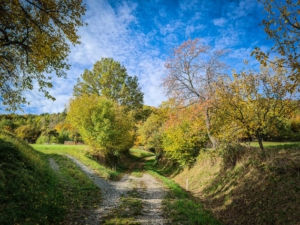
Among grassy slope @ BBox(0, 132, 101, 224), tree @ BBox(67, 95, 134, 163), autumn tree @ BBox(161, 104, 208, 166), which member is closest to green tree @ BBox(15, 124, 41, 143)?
tree @ BBox(67, 95, 134, 163)

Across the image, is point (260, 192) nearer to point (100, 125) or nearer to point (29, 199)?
point (29, 199)

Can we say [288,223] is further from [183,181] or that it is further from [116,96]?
[116,96]

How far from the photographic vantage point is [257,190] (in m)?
8.79

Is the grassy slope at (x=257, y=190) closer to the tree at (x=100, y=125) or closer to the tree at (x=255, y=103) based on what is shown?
the tree at (x=255, y=103)

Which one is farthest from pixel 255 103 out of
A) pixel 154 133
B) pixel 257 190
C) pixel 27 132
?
pixel 27 132

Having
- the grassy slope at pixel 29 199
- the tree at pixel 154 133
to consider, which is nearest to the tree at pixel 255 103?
the grassy slope at pixel 29 199

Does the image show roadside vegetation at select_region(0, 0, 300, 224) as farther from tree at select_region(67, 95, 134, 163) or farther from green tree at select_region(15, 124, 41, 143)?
green tree at select_region(15, 124, 41, 143)

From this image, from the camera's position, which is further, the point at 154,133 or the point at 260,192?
the point at 154,133

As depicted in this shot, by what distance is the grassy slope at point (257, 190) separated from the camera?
6.89 meters

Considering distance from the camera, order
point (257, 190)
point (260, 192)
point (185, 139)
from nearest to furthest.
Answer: point (260, 192)
point (257, 190)
point (185, 139)

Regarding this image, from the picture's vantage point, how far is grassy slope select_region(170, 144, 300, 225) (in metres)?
6.89

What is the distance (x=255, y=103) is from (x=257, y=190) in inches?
206

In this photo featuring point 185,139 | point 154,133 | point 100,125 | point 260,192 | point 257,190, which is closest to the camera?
point 260,192

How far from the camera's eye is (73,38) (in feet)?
28.0
